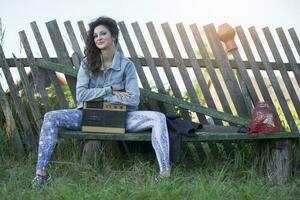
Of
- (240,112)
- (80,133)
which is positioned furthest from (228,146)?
(80,133)

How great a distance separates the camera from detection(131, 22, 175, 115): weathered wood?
545cm

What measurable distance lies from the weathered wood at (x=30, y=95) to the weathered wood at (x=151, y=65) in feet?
4.38

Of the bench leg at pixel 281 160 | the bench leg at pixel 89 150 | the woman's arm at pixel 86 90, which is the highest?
the woman's arm at pixel 86 90

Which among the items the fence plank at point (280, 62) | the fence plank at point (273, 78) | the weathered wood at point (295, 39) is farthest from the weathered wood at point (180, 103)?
the weathered wood at point (295, 39)

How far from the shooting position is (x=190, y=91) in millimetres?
5504

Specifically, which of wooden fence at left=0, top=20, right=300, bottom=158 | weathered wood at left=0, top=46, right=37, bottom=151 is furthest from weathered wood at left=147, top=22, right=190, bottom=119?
weathered wood at left=0, top=46, right=37, bottom=151

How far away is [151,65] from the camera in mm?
5504

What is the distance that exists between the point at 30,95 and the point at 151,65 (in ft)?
4.59

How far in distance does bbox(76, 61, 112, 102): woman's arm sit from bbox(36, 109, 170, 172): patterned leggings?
15cm

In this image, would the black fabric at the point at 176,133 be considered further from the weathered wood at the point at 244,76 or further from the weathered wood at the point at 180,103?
the weathered wood at the point at 244,76

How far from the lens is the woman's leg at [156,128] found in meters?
4.23

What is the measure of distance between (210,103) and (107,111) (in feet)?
4.69

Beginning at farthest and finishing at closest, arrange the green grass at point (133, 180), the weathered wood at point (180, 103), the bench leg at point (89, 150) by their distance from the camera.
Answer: the weathered wood at point (180, 103)
the bench leg at point (89, 150)
the green grass at point (133, 180)

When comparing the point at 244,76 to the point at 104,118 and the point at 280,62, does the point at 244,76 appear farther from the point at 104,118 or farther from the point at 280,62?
the point at 104,118
